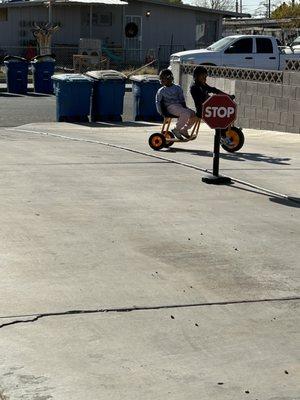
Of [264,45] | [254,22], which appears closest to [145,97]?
[264,45]

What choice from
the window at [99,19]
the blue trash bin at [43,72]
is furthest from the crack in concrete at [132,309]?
the window at [99,19]

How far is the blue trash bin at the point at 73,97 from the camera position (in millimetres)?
21656

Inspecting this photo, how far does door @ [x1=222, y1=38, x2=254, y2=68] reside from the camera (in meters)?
30.1

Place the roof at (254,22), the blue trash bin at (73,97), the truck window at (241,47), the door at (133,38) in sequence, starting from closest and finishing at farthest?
1. the blue trash bin at (73,97)
2. the truck window at (241,47)
3. the door at (133,38)
4. the roof at (254,22)

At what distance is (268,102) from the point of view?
19203 millimetres

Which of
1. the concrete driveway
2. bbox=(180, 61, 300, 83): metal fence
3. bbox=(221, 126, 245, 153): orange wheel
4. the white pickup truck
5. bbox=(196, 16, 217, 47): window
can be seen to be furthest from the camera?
bbox=(196, 16, 217, 47): window

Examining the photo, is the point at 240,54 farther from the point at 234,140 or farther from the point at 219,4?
the point at 219,4

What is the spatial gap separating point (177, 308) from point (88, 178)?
5.49m

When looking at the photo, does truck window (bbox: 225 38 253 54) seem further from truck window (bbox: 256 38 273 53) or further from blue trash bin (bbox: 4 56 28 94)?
blue trash bin (bbox: 4 56 28 94)

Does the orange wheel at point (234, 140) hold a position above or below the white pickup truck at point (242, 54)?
below

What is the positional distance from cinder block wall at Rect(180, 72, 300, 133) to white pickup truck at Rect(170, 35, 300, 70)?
840 cm

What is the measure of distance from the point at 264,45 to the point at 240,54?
1230 millimetres

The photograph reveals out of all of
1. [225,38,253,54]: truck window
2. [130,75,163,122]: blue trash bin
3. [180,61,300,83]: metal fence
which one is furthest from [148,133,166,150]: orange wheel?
[225,38,253,54]: truck window

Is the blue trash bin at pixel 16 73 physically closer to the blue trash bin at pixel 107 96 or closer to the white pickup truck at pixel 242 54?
the white pickup truck at pixel 242 54
